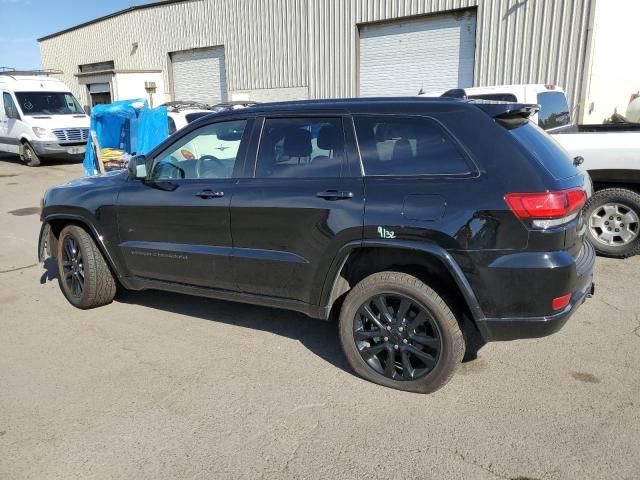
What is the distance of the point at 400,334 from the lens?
3.19 m

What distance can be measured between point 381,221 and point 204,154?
5.84 ft

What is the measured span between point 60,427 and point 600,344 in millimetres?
3750

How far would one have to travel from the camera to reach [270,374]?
3494 mm

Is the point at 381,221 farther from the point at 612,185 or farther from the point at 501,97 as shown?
the point at 501,97

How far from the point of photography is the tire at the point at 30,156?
15686 millimetres

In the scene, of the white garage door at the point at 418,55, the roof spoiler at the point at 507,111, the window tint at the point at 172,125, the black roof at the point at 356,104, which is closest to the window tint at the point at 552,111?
the roof spoiler at the point at 507,111

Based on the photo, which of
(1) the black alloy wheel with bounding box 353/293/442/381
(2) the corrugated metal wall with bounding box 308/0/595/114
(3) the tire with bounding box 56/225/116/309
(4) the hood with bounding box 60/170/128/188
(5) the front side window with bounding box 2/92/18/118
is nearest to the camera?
(1) the black alloy wheel with bounding box 353/293/442/381

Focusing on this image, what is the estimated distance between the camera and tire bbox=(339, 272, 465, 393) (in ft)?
Answer: 9.99

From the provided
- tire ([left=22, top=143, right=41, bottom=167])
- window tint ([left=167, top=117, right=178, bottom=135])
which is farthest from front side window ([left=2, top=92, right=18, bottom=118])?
window tint ([left=167, top=117, right=178, bottom=135])

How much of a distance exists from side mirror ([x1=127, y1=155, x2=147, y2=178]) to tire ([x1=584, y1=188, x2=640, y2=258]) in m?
4.73

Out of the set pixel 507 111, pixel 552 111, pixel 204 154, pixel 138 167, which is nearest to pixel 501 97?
pixel 552 111

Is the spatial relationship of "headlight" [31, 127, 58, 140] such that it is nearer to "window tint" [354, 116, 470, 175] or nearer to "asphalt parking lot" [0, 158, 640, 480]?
"asphalt parking lot" [0, 158, 640, 480]

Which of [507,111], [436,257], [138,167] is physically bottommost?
[436,257]

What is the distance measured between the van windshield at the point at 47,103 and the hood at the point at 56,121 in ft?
1.46
